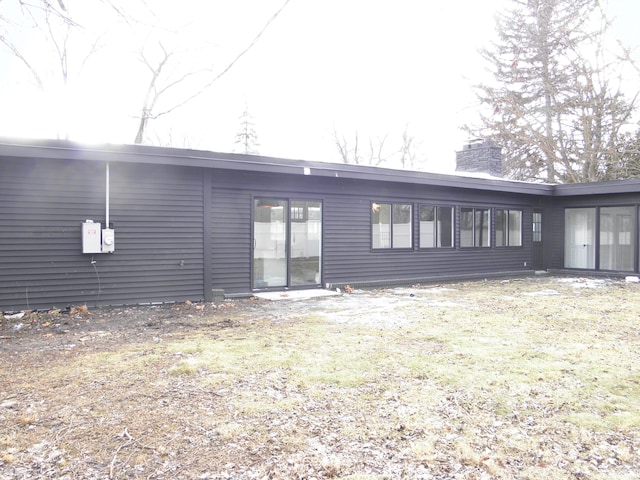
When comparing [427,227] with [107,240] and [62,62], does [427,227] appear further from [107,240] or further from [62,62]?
[62,62]

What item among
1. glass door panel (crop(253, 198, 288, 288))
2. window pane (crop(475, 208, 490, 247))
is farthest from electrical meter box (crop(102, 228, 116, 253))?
window pane (crop(475, 208, 490, 247))

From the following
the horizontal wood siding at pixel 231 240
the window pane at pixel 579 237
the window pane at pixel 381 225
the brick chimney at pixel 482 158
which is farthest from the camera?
the brick chimney at pixel 482 158

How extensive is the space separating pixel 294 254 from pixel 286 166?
5.78 feet

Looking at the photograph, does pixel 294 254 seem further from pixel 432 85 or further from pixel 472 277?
pixel 432 85

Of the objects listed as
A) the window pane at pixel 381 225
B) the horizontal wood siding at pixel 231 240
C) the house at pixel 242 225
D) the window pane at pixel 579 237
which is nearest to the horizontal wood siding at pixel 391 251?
the house at pixel 242 225

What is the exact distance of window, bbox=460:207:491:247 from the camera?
11953 millimetres

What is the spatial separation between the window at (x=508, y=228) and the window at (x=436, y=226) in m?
1.93

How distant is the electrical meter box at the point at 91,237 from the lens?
275 inches

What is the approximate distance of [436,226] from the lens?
37.4 ft

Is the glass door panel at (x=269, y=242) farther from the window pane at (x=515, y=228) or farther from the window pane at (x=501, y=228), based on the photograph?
the window pane at (x=515, y=228)

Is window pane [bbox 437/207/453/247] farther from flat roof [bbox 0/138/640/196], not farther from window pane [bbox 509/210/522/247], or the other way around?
window pane [bbox 509/210/522/247]

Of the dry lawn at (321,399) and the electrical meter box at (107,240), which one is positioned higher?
the electrical meter box at (107,240)

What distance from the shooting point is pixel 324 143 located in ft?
97.1

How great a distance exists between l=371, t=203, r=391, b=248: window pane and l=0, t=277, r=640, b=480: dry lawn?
164 inches
